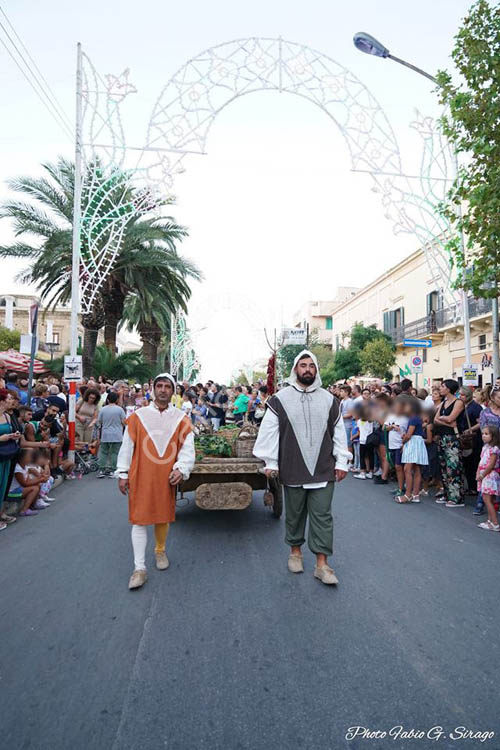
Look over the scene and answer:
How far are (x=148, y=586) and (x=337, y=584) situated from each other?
5.35 feet

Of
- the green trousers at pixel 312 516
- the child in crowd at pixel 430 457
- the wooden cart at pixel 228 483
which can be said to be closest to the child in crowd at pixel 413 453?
the child in crowd at pixel 430 457

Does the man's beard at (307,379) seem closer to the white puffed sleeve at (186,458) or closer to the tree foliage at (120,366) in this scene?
the white puffed sleeve at (186,458)

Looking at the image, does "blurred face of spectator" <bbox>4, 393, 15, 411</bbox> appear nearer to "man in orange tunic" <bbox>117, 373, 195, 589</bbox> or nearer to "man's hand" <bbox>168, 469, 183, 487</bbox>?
"man in orange tunic" <bbox>117, 373, 195, 589</bbox>

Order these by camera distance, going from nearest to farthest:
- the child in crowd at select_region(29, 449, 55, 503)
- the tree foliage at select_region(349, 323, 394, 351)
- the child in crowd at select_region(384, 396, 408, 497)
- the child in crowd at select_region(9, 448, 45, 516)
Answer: the child in crowd at select_region(9, 448, 45, 516) → the child in crowd at select_region(29, 449, 55, 503) → the child in crowd at select_region(384, 396, 408, 497) → the tree foliage at select_region(349, 323, 394, 351)

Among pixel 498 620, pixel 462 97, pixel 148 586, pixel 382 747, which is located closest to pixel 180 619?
pixel 148 586

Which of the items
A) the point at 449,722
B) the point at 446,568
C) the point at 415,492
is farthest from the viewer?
the point at 415,492

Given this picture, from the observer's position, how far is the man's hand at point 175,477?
187 inches

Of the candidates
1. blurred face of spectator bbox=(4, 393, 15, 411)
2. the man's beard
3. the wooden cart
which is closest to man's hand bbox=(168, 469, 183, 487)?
the wooden cart

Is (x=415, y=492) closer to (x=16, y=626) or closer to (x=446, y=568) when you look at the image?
(x=446, y=568)

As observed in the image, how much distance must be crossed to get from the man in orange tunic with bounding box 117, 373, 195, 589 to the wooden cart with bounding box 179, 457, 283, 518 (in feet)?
3.61

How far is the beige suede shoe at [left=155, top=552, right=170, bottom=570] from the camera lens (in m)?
5.02

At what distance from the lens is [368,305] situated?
42969mm

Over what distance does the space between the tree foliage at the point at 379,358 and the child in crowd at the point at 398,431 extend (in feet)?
82.8

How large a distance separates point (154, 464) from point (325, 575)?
5.88 feet
